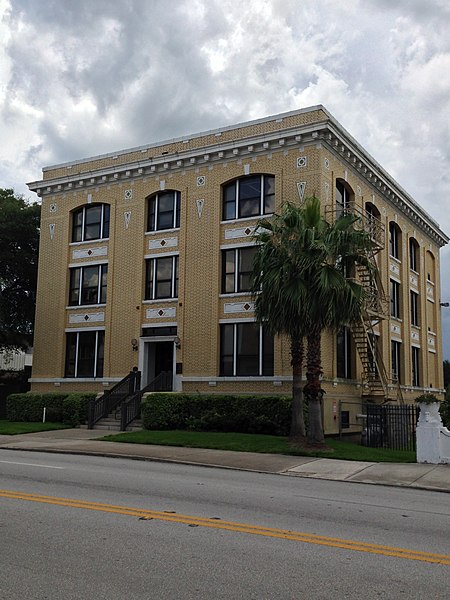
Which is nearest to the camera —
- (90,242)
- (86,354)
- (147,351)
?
(147,351)

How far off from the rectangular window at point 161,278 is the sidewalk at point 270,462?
9.01 m

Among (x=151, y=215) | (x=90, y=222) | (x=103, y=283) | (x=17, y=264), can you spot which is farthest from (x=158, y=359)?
(x=17, y=264)

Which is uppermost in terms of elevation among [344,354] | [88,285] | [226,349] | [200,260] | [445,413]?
[200,260]

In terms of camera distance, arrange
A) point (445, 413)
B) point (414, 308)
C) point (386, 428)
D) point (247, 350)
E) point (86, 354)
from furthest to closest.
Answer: point (414, 308) < point (86, 354) < point (247, 350) < point (445, 413) < point (386, 428)

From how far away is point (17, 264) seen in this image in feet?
119

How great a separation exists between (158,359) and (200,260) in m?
5.07

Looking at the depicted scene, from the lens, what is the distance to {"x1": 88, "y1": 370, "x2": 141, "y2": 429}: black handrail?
1049 inches

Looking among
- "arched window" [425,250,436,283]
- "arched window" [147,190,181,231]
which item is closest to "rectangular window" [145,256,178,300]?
"arched window" [147,190,181,231]

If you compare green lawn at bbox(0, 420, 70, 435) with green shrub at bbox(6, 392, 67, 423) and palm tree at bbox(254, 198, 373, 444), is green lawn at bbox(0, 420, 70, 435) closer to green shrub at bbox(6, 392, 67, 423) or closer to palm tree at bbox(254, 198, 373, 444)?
green shrub at bbox(6, 392, 67, 423)

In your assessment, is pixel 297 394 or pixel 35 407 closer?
pixel 297 394

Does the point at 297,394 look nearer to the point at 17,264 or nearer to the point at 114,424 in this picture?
the point at 114,424

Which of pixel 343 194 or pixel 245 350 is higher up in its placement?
pixel 343 194

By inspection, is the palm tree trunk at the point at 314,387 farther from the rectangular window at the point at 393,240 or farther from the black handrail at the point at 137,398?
the rectangular window at the point at 393,240

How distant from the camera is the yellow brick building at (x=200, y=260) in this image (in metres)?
26.5
